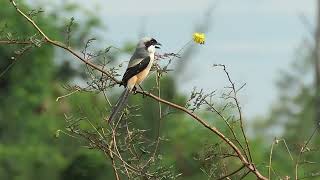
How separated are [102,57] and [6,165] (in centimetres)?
1211

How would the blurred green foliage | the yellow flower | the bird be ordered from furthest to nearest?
the blurred green foliage
the bird
the yellow flower

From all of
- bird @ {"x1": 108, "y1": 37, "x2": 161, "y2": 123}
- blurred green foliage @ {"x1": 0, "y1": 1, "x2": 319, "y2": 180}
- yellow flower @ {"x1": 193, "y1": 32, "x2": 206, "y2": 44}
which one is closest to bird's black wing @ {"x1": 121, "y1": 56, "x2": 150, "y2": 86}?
bird @ {"x1": 108, "y1": 37, "x2": 161, "y2": 123}

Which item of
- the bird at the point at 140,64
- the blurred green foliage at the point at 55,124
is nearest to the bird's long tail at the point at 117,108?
the bird at the point at 140,64

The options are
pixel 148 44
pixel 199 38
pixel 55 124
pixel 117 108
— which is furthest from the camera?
pixel 55 124

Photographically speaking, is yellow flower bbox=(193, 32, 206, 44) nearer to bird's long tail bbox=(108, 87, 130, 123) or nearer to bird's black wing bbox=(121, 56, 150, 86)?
bird's long tail bbox=(108, 87, 130, 123)

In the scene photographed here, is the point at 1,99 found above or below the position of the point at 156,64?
above

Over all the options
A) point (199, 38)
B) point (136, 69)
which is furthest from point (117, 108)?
point (136, 69)

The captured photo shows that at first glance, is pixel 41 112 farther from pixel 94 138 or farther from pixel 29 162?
pixel 94 138

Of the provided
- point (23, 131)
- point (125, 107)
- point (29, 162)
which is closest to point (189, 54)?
point (125, 107)

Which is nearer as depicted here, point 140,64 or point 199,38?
point 199,38

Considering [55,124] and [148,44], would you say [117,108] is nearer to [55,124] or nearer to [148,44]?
[148,44]

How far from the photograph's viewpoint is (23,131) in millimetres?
18828

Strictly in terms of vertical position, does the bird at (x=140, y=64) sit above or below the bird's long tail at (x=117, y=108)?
above

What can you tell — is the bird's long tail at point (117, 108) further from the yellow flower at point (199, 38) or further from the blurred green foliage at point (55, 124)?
the blurred green foliage at point (55, 124)
